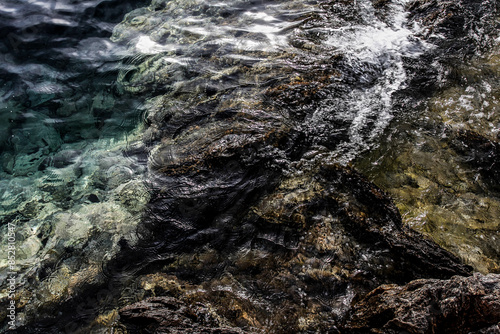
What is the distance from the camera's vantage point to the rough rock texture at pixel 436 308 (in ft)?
6.19

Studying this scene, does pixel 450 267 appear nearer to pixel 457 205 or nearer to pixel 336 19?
pixel 457 205

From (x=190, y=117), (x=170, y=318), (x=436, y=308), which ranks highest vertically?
(x=190, y=117)

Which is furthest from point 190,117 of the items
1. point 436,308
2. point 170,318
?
point 436,308

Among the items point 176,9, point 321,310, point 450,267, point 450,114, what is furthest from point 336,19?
point 321,310

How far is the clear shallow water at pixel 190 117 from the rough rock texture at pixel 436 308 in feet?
1.34

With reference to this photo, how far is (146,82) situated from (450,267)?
19.0 feet

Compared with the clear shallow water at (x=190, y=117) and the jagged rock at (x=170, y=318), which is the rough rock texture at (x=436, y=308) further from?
the jagged rock at (x=170, y=318)

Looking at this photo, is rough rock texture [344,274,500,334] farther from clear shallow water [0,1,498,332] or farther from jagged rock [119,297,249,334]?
jagged rock [119,297,249,334]

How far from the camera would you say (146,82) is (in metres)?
5.75

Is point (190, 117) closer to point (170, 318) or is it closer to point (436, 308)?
point (170, 318)

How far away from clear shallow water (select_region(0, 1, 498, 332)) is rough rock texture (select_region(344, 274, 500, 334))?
0.41 metres

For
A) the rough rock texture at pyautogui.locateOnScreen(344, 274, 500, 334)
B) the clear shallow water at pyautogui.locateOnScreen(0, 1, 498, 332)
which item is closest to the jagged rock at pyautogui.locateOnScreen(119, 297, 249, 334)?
the clear shallow water at pyautogui.locateOnScreen(0, 1, 498, 332)

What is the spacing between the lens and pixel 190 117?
4.73 m

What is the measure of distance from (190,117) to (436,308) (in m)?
4.06
